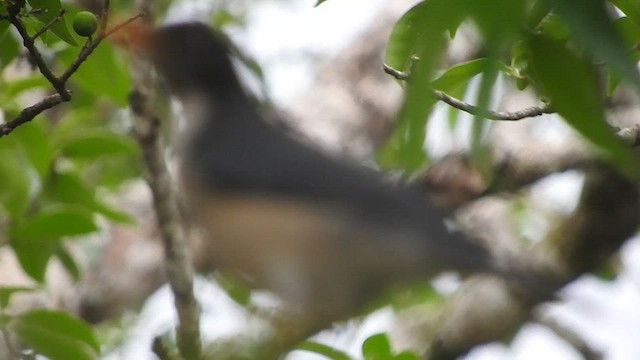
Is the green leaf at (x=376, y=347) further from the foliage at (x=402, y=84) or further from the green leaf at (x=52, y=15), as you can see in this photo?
the green leaf at (x=52, y=15)

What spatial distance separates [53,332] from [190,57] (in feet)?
4.66

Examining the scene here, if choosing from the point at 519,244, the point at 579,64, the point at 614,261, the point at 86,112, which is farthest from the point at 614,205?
the point at 579,64

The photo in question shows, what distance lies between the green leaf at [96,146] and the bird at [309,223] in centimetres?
38

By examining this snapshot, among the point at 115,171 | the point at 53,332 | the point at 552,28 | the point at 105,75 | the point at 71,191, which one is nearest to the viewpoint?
the point at 552,28

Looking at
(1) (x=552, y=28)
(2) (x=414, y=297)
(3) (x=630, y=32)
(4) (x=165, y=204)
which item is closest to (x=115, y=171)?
(2) (x=414, y=297)

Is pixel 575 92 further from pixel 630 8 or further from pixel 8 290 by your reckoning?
pixel 8 290

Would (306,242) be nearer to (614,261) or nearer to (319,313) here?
(319,313)

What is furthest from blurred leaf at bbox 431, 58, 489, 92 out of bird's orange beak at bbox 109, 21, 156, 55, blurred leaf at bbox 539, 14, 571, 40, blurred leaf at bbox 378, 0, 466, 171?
bird's orange beak at bbox 109, 21, 156, 55

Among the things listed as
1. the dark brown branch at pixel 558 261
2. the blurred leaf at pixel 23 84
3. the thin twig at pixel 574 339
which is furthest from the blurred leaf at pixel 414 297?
the blurred leaf at pixel 23 84

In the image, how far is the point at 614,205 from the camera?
3176 millimetres

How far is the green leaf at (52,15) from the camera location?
169 centimetres

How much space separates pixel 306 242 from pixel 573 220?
2.99 feet

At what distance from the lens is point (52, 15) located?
5.59ft

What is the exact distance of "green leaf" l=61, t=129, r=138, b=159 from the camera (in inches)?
108
